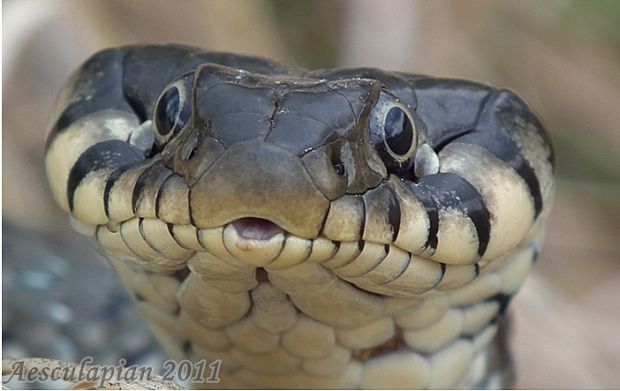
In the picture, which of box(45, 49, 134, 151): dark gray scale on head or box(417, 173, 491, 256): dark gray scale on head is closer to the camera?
box(417, 173, 491, 256): dark gray scale on head

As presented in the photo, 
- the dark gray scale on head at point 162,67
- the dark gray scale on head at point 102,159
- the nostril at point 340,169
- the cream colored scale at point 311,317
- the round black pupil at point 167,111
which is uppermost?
the nostril at point 340,169

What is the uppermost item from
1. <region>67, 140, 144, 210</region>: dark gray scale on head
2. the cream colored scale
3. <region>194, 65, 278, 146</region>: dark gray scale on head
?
<region>194, 65, 278, 146</region>: dark gray scale on head

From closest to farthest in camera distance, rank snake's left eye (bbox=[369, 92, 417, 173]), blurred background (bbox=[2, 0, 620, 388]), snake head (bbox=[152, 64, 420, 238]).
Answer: snake head (bbox=[152, 64, 420, 238])
snake's left eye (bbox=[369, 92, 417, 173])
blurred background (bbox=[2, 0, 620, 388])

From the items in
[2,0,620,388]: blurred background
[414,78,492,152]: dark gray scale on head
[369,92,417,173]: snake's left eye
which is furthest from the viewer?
[2,0,620,388]: blurred background

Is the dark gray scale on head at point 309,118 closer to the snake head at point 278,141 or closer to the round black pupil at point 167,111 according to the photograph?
the snake head at point 278,141

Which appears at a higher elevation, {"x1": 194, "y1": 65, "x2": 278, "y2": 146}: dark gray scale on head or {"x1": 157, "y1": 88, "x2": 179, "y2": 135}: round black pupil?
{"x1": 194, "y1": 65, "x2": 278, "y2": 146}: dark gray scale on head

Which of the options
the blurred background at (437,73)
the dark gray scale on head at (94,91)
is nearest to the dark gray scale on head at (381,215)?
the dark gray scale on head at (94,91)

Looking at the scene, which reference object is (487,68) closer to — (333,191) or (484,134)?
(484,134)

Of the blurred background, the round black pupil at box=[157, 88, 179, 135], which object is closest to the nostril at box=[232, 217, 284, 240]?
the round black pupil at box=[157, 88, 179, 135]

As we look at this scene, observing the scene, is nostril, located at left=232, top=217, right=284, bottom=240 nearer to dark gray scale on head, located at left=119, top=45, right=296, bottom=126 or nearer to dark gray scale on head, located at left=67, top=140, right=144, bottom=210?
dark gray scale on head, located at left=67, top=140, right=144, bottom=210
